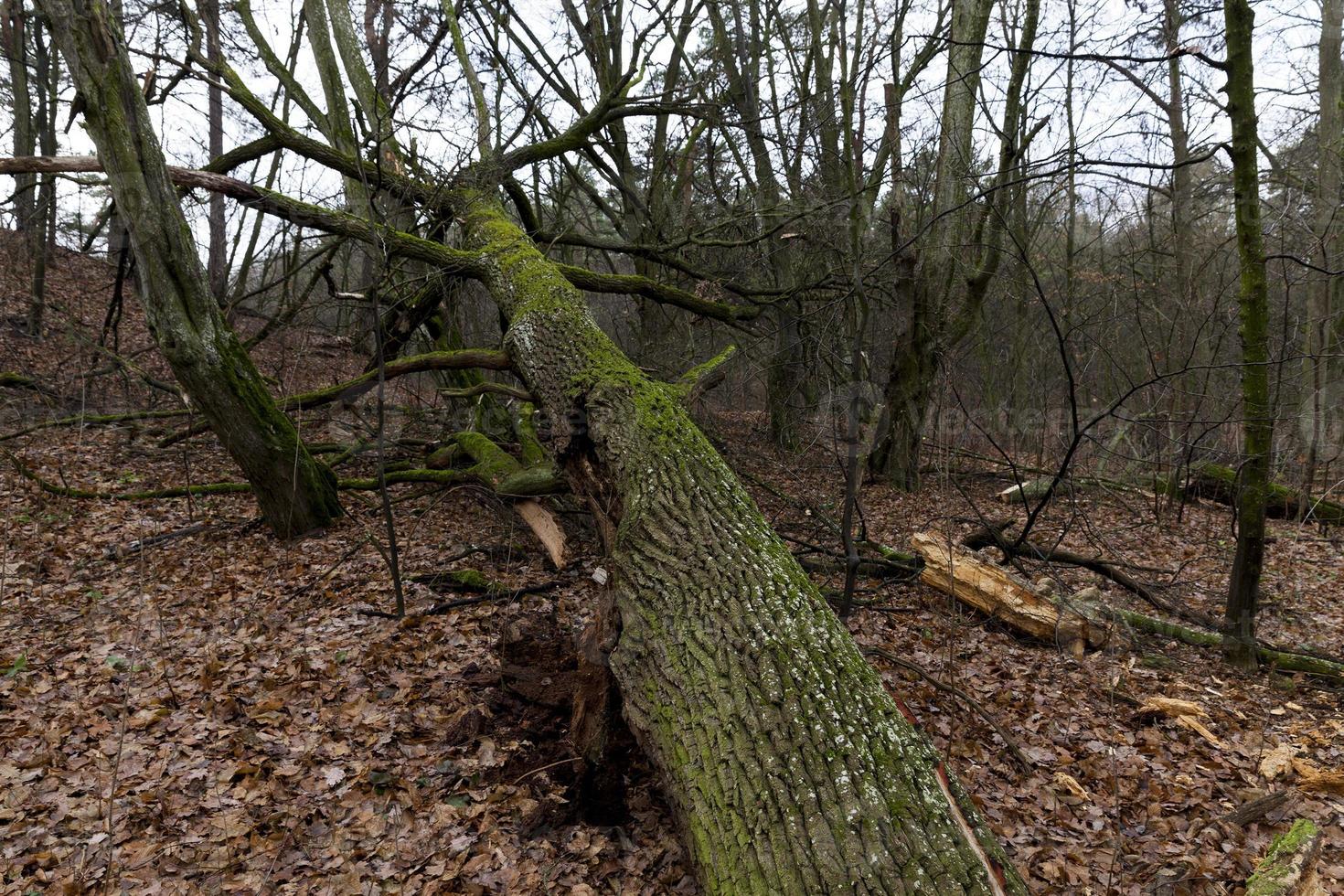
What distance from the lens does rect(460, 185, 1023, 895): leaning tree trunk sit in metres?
2.11

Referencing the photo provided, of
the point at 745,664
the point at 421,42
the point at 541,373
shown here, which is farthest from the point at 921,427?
the point at 421,42

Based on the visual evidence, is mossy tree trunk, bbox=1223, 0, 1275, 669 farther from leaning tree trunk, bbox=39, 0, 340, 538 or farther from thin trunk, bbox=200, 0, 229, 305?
thin trunk, bbox=200, 0, 229, 305

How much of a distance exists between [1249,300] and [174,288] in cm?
683

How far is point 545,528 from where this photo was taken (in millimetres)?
5750

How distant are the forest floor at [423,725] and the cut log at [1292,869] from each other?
0.33 meters

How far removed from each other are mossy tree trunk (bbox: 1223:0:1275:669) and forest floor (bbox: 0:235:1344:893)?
35.6 inches

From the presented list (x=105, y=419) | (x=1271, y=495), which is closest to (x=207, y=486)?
(x=105, y=419)

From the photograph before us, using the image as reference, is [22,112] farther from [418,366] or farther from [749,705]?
[749,705]

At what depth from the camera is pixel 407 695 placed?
3807 mm

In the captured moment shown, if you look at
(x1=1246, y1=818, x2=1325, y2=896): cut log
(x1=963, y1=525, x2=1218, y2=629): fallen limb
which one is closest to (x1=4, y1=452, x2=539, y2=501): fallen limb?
(x1=963, y1=525, x2=1218, y2=629): fallen limb

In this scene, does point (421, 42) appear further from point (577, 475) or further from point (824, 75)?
point (577, 475)

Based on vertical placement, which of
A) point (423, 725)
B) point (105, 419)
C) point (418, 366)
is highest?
point (418, 366)

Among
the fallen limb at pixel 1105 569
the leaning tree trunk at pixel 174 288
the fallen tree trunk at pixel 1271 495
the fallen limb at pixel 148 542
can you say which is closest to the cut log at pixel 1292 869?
the fallen limb at pixel 1105 569

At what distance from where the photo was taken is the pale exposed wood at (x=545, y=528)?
5.56 metres
